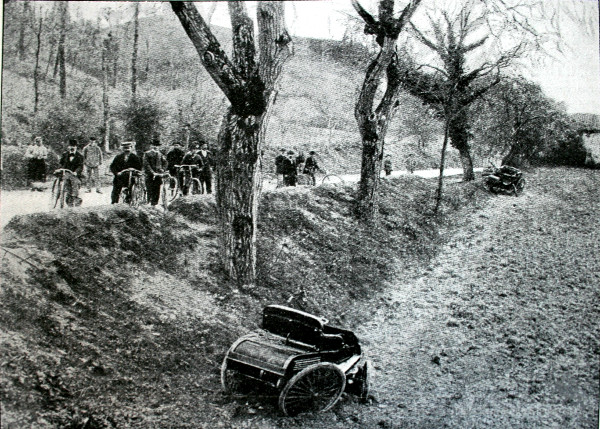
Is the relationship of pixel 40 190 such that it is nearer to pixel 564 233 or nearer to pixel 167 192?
pixel 167 192

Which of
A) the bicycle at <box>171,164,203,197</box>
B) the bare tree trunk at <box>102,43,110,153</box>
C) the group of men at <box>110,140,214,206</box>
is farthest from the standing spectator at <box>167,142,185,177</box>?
the bare tree trunk at <box>102,43,110,153</box>

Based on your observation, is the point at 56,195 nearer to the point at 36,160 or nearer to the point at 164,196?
the point at 36,160

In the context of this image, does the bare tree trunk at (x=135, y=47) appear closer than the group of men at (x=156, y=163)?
Yes

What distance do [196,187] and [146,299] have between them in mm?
2437

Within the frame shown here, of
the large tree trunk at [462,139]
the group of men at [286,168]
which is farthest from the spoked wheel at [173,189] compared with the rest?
the large tree trunk at [462,139]

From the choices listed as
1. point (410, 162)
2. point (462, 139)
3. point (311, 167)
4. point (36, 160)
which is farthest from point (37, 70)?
point (462, 139)

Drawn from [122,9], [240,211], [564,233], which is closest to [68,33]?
[122,9]

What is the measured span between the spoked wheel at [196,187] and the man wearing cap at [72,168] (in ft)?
6.21

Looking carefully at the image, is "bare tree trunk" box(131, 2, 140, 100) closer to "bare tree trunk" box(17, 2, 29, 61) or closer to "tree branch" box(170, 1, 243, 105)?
"tree branch" box(170, 1, 243, 105)

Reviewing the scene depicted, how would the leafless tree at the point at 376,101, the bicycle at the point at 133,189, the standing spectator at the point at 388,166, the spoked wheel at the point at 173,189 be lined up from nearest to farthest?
the bicycle at the point at 133,189 < the spoked wheel at the point at 173,189 < the leafless tree at the point at 376,101 < the standing spectator at the point at 388,166

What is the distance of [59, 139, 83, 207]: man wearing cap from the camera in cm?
503

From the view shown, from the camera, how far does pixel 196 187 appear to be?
7082 mm

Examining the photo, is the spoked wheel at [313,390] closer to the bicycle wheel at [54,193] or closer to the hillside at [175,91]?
the hillside at [175,91]

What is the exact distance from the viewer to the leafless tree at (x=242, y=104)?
17.1 feet
